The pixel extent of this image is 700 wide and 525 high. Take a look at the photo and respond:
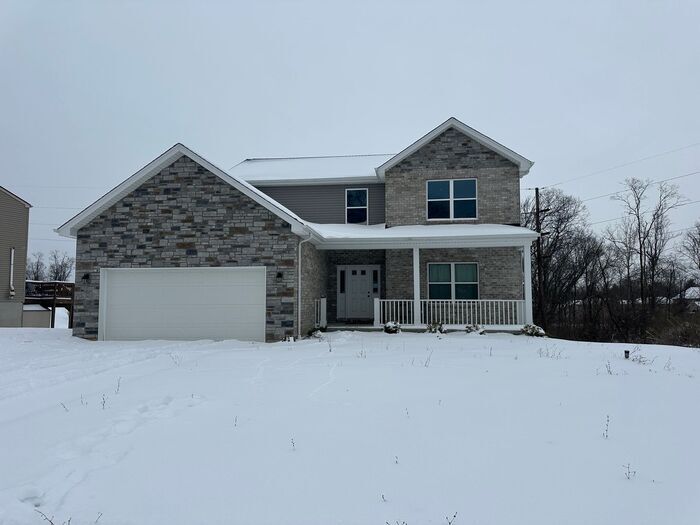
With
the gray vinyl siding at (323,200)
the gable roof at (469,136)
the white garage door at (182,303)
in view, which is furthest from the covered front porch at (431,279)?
the white garage door at (182,303)

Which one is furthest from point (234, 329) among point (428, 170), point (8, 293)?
point (8, 293)

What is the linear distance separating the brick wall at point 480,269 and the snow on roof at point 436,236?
3.12 feet

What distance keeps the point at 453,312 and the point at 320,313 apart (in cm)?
424

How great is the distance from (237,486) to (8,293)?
2439 cm

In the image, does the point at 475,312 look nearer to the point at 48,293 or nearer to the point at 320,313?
the point at 320,313

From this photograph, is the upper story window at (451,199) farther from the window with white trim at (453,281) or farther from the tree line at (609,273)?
the tree line at (609,273)

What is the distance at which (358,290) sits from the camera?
1564 cm

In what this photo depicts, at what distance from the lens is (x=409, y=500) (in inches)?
124

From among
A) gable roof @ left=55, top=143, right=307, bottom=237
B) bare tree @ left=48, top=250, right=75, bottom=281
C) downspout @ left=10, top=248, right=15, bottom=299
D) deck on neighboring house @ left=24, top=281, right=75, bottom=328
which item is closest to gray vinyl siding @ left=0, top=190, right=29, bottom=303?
downspout @ left=10, top=248, right=15, bottom=299

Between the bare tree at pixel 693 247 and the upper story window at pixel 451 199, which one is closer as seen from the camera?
the upper story window at pixel 451 199

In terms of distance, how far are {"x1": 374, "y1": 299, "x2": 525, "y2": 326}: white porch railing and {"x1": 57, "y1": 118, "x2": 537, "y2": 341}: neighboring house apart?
Result: 0.18 feet

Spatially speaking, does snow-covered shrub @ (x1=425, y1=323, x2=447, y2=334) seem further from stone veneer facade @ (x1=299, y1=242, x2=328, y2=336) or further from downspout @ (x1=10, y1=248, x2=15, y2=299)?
downspout @ (x1=10, y1=248, x2=15, y2=299)

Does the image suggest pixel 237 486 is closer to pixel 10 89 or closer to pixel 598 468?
pixel 598 468

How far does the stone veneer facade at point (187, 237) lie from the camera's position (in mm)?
11383
